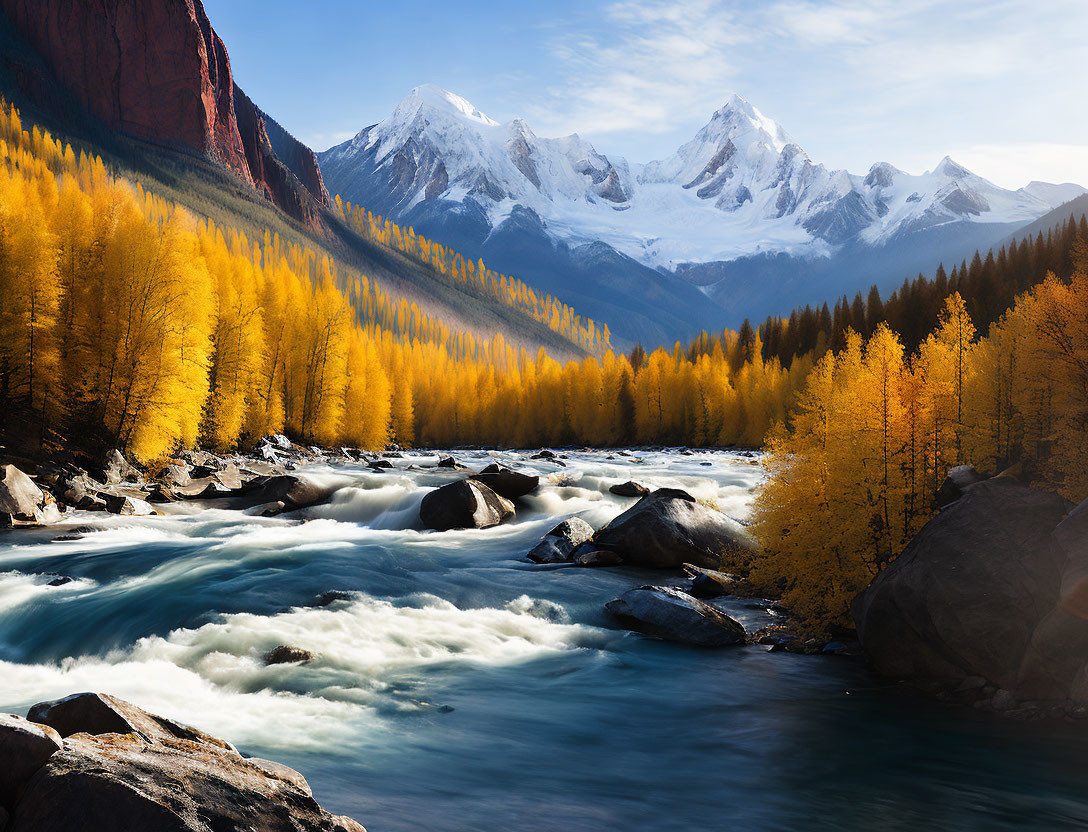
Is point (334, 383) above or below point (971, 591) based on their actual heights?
below

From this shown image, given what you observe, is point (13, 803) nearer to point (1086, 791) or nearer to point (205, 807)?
point (205, 807)

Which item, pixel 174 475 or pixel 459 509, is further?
pixel 174 475

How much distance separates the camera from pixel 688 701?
14.8m

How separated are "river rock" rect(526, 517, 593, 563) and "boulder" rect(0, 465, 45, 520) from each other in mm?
19796

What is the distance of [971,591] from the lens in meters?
14.2

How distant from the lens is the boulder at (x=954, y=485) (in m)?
18.7

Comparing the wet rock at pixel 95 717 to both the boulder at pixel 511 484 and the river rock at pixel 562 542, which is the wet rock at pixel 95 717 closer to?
the river rock at pixel 562 542

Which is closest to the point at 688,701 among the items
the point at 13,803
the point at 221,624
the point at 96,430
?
the point at 221,624

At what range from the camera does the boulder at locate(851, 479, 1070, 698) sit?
1395 cm

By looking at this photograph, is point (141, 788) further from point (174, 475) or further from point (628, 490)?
point (174, 475)

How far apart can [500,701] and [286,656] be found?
471cm

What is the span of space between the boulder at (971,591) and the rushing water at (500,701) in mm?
1142

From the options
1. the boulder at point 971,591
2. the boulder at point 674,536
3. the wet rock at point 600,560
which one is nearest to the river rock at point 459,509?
the boulder at point 674,536

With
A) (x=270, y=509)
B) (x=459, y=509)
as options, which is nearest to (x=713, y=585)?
(x=459, y=509)
